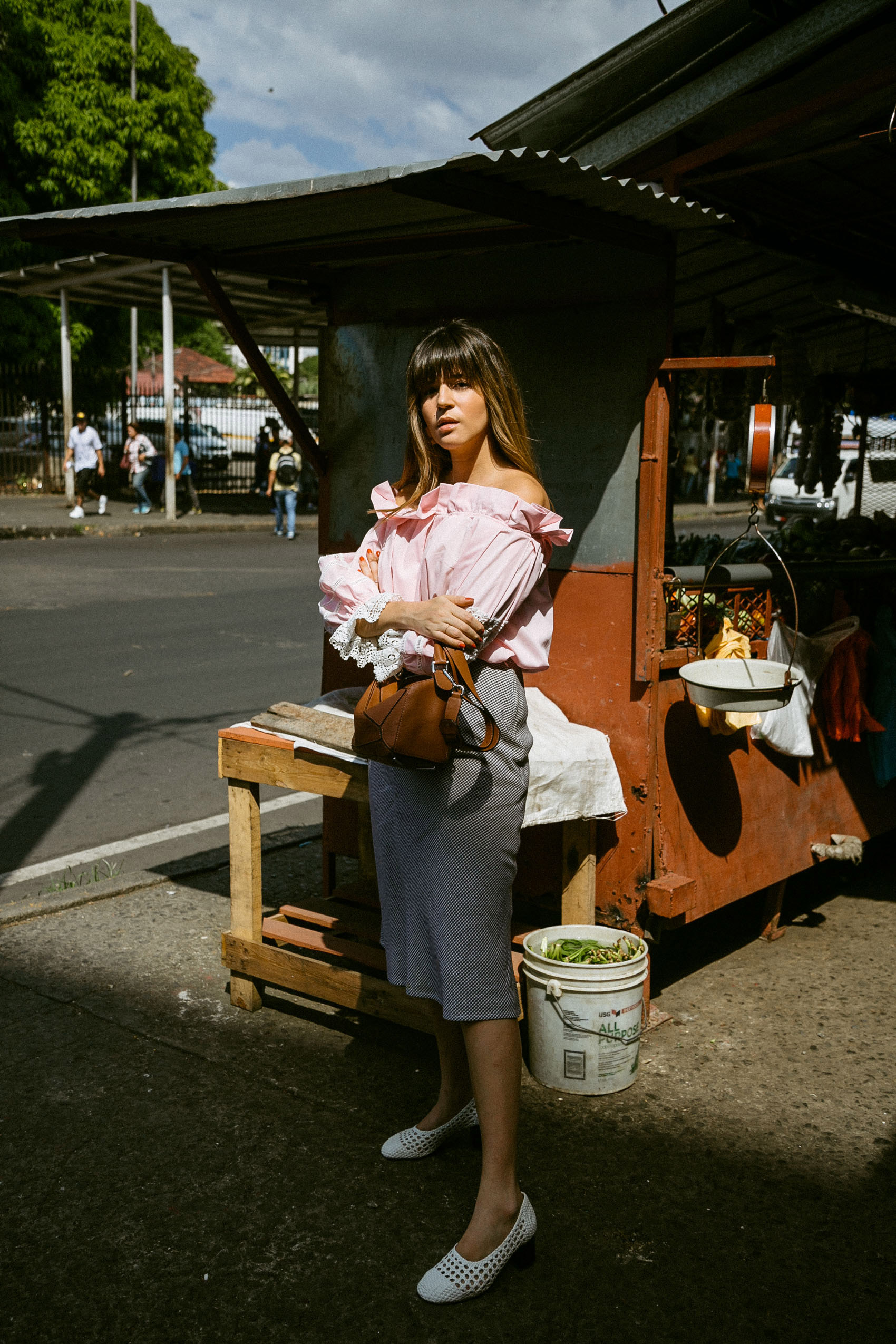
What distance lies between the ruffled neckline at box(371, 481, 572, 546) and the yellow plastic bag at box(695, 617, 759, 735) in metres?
1.22

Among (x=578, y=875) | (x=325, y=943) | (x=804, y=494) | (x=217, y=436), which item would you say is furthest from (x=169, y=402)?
(x=578, y=875)

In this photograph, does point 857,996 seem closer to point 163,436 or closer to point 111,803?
point 111,803

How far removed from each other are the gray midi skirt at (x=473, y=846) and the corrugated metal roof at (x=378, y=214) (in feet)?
4.01

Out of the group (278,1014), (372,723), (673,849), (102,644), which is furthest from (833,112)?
(102,644)

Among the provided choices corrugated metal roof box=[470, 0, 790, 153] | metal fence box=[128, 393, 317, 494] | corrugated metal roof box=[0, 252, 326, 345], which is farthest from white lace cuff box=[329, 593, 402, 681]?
metal fence box=[128, 393, 317, 494]

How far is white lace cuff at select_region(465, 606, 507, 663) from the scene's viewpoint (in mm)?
2412

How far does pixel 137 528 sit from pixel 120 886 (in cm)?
1597

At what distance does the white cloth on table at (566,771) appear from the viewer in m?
3.24

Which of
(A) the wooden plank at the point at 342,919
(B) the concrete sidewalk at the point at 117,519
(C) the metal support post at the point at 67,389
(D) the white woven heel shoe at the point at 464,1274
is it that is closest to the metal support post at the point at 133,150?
(B) the concrete sidewalk at the point at 117,519

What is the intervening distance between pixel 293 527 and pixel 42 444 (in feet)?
26.2

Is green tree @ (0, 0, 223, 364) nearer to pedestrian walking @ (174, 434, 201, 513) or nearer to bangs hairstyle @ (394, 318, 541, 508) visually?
pedestrian walking @ (174, 434, 201, 513)

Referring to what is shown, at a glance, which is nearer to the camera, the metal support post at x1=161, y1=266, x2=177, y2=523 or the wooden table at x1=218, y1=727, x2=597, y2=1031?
the wooden table at x1=218, y1=727, x2=597, y2=1031

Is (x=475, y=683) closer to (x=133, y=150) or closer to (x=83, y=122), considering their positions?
(x=83, y=122)

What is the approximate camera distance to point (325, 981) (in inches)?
138
